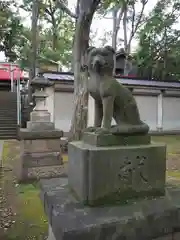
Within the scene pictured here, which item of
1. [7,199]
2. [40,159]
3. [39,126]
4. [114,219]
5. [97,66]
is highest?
[97,66]

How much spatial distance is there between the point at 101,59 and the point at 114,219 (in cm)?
126

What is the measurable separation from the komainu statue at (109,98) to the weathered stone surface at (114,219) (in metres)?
0.62

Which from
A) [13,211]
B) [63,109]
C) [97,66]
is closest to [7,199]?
[13,211]

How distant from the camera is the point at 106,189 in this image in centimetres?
184

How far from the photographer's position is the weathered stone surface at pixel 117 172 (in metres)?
1.81

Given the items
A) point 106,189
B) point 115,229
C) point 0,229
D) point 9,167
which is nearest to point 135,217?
point 115,229

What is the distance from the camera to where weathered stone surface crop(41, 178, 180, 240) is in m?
1.57

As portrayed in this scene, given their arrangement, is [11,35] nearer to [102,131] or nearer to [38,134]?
[38,134]

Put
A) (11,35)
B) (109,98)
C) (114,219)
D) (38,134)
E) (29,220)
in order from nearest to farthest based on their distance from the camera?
(114,219)
(109,98)
(29,220)
(38,134)
(11,35)

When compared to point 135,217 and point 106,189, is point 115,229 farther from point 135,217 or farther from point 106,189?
point 106,189

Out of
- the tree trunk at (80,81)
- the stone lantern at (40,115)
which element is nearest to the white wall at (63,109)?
the tree trunk at (80,81)

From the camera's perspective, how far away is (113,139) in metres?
1.95

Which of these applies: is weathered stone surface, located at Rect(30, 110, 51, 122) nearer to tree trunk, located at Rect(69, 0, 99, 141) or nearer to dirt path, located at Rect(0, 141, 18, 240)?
dirt path, located at Rect(0, 141, 18, 240)

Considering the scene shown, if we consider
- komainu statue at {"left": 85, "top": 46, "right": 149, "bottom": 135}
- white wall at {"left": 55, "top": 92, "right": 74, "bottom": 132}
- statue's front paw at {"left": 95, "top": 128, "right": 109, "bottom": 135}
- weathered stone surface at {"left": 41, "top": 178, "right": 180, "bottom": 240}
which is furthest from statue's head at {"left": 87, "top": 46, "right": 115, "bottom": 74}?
white wall at {"left": 55, "top": 92, "right": 74, "bottom": 132}
